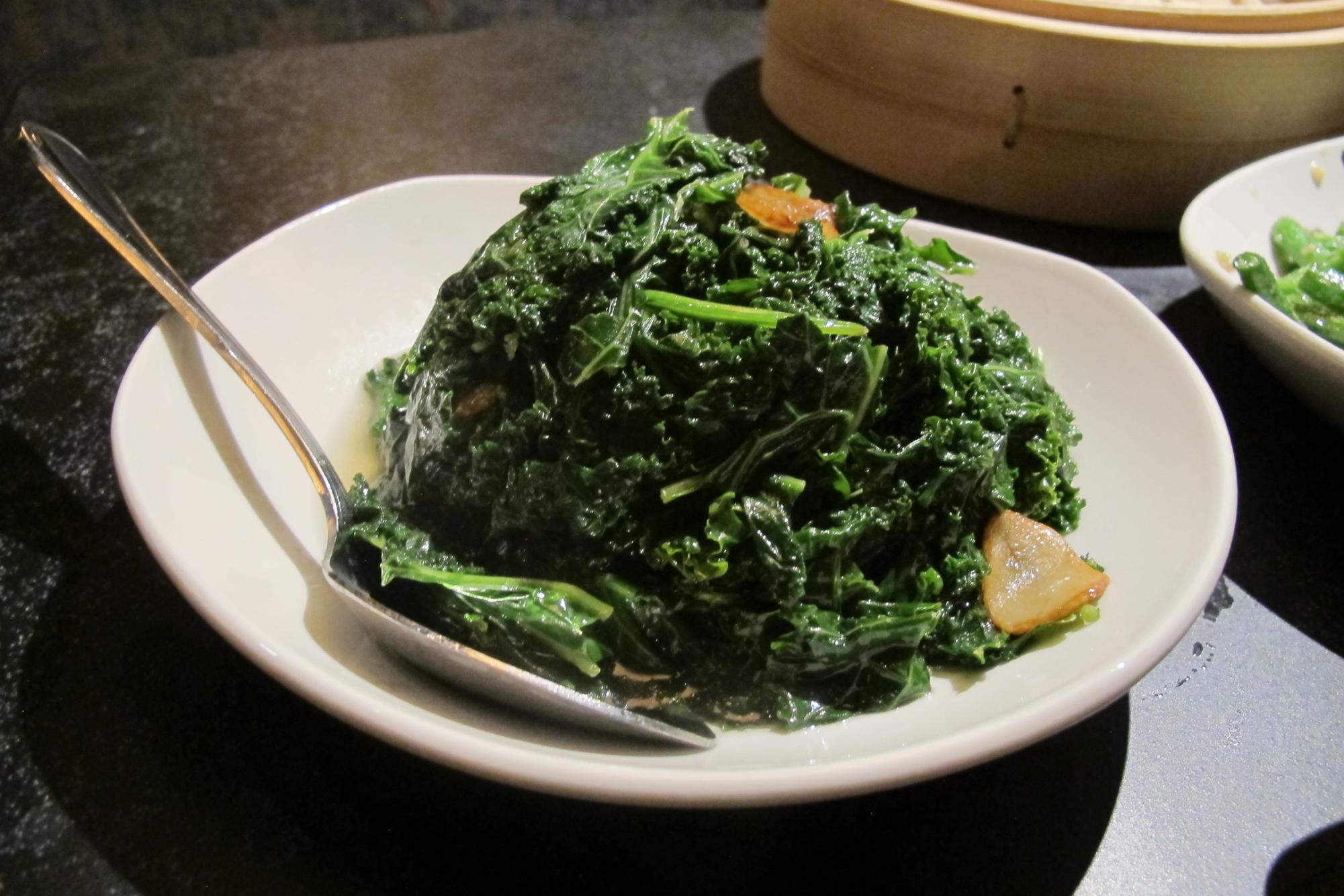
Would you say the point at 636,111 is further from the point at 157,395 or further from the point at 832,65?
the point at 157,395

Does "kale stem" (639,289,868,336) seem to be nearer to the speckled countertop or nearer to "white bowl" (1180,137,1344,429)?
the speckled countertop

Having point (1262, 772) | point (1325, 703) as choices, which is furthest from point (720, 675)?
point (1325, 703)

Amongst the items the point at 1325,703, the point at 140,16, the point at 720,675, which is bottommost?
the point at 1325,703

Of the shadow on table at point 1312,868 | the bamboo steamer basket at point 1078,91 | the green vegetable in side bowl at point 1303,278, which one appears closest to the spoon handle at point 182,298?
the shadow on table at point 1312,868

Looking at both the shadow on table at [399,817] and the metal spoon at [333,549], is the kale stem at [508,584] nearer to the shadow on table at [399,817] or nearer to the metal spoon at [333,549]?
the metal spoon at [333,549]

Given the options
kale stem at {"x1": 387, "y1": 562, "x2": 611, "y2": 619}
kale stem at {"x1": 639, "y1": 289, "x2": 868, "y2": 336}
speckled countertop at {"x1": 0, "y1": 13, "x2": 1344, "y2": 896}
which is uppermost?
kale stem at {"x1": 639, "y1": 289, "x2": 868, "y2": 336}

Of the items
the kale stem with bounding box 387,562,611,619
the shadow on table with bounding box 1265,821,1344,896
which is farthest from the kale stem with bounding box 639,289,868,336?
the shadow on table with bounding box 1265,821,1344,896
